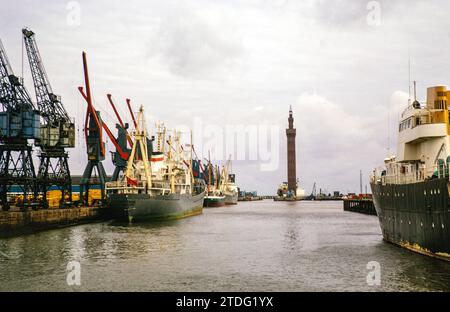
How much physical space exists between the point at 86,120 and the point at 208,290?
73.9m

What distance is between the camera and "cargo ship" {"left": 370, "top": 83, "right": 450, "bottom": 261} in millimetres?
29156

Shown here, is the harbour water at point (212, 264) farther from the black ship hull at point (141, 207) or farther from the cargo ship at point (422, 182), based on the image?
the black ship hull at point (141, 207)

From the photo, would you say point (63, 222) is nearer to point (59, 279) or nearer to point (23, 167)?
point (23, 167)

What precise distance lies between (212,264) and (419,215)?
1489 centimetres

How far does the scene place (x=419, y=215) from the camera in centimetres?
3269

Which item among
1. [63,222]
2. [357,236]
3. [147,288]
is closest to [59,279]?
[147,288]

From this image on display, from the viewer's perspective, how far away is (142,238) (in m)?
51.5

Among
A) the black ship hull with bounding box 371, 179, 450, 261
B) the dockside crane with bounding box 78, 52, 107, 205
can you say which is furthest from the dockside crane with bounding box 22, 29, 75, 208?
the black ship hull with bounding box 371, 179, 450, 261

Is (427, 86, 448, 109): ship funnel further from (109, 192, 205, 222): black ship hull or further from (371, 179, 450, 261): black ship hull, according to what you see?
(109, 192, 205, 222): black ship hull

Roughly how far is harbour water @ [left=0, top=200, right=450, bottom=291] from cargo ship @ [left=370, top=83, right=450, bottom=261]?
155cm

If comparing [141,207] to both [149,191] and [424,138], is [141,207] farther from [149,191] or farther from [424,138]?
[424,138]

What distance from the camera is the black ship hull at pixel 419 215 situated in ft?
94.1

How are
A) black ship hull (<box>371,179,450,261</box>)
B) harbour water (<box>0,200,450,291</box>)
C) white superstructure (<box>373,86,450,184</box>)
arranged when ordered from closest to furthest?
harbour water (<box>0,200,450,291</box>)
black ship hull (<box>371,179,450,261</box>)
white superstructure (<box>373,86,450,184</box>)
